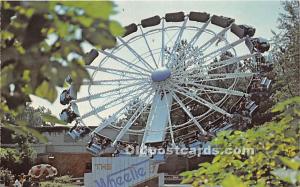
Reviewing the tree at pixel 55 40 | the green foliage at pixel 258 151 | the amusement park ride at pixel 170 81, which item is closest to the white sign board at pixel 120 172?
the amusement park ride at pixel 170 81

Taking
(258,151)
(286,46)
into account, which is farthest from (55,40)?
(286,46)

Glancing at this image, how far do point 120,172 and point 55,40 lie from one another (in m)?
15.1

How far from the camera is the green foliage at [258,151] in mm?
1548

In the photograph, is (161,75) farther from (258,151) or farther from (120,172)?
(258,151)

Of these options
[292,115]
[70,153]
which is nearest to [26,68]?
[292,115]

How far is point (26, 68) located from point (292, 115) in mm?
956

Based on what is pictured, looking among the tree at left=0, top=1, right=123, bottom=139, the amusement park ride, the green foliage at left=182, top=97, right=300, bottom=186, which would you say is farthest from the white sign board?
the tree at left=0, top=1, right=123, bottom=139

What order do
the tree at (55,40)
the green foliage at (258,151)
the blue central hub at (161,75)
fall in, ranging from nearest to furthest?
the tree at (55,40) < the green foliage at (258,151) < the blue central hub at (161,75)

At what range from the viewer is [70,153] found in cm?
2888

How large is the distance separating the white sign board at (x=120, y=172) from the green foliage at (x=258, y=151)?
14.0 metres

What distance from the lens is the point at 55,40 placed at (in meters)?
0.85

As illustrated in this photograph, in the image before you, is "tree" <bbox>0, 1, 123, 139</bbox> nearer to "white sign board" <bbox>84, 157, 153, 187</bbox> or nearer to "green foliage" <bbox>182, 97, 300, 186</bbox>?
"green foliage" <bbox>182, 97, 300, 186</bbox>

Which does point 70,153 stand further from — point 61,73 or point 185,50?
point 61,73

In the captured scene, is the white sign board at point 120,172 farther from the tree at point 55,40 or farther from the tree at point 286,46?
the tree at point 55,40
